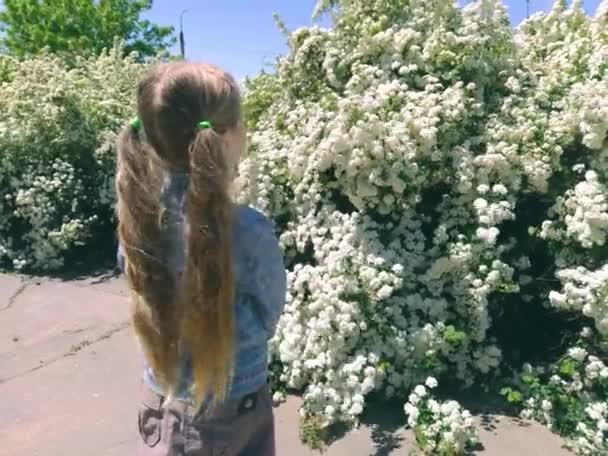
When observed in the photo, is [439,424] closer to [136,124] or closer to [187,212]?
[187,212]

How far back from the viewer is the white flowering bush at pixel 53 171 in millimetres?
6598

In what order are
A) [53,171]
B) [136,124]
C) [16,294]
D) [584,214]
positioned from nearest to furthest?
[136,124] → [584,214] → [16,294] → [53,171]

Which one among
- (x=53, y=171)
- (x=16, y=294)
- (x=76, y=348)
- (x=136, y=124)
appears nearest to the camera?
(x=136, y=124)

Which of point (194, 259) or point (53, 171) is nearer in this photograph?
point (194, 259)

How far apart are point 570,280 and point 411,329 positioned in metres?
0.88

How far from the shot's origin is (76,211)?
6.77m

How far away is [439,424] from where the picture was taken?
3.26 meters

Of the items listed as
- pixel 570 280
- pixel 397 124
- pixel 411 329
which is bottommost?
pixel 411 329

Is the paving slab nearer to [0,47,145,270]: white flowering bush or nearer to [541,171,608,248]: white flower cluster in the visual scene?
[0,47,145,270]: white flowering bush

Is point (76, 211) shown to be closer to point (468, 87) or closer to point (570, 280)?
point (468, 87)

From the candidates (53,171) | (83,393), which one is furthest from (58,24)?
(83,393)

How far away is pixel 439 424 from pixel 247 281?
5.73 ft

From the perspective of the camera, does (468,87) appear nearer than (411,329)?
No

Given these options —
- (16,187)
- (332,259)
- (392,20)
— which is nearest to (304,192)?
(332,259)
